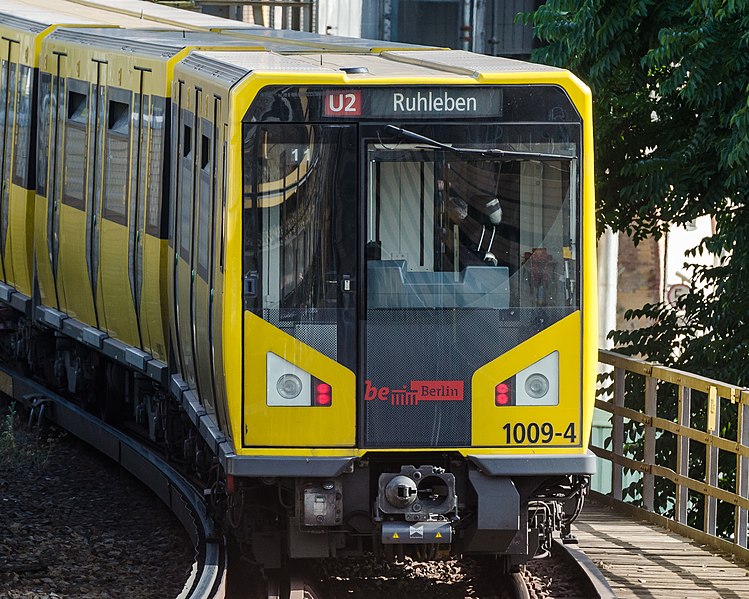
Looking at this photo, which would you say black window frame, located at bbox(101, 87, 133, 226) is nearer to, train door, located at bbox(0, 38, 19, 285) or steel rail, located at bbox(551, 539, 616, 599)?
train door, located at bbox(0, 38, 19, 285)

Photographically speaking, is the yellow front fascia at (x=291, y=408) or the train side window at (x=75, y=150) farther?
the train side window at (x=75, y=150)

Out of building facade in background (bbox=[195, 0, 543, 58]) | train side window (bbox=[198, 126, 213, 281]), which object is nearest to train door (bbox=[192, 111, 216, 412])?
train side window (bbox=[198, 126, 213, 281])

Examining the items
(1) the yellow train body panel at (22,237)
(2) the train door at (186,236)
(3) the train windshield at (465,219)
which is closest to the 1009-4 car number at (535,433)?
(3) the train windshield at (465,219)

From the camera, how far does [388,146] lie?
8.03m

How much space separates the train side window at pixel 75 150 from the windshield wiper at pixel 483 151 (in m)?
4.60

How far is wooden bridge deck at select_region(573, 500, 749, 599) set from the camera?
8828mm

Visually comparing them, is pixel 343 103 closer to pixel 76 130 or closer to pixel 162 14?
pixel 76 130

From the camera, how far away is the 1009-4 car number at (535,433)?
8.12 metres

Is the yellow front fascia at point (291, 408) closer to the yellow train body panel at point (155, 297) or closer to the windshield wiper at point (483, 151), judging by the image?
the windshield wiper at point (483, 151)

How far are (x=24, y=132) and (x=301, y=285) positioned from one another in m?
6.16

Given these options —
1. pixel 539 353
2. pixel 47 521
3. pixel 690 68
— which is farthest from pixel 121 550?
pixel 690 68

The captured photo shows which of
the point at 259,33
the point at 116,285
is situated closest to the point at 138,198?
the point at 116,285

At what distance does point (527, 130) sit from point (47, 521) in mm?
4461

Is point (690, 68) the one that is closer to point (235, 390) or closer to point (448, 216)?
point (448, 216)
